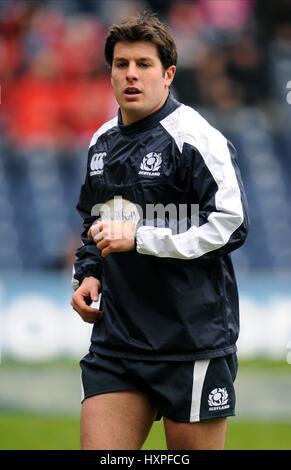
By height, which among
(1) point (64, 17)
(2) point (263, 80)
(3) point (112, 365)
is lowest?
(3) point (112, 365)

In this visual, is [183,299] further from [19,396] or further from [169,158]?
[19,396]

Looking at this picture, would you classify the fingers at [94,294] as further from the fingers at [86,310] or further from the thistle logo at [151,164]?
the thistle logo at [151,164]

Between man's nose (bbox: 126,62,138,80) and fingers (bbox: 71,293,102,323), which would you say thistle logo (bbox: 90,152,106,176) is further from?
fingers (bbox: 71,293,102,323)


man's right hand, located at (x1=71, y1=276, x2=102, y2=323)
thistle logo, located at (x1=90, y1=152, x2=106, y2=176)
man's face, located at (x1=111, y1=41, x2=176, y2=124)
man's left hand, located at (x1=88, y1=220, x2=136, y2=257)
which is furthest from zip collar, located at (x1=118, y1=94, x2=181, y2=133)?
man's right hand, located at (x1=71, y1=276, x2=102, y2=323)

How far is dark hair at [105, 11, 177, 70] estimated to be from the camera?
14.5ft

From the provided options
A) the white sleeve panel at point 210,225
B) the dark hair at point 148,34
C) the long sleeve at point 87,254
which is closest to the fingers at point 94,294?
the long sleeve at point 87,254

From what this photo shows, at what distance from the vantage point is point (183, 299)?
4.36m

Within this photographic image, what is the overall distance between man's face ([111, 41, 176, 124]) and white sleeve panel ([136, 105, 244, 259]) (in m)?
0.25

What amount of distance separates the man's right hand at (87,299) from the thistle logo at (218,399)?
0.58 metres

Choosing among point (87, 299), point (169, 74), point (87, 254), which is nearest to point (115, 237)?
point (87, 299)

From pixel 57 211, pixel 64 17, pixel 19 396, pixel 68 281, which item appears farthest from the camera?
pixel 64 17

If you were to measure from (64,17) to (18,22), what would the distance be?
0.59 meters

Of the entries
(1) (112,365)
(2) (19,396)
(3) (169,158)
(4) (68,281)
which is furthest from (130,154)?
(4) (68,281)

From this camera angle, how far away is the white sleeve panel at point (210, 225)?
4.23m
